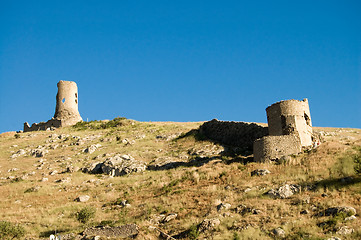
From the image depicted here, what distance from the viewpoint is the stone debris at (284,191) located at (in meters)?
16.5

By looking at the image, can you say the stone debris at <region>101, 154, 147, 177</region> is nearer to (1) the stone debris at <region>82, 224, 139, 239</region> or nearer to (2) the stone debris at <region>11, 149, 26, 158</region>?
(2) the stone debris at <region>11, 149, 26, 158</region>

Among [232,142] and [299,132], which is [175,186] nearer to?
[299,132]

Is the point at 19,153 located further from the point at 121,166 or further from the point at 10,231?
the point at 10,231

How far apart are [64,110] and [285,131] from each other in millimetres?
37937

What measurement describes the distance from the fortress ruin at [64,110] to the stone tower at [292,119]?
35.0 meters

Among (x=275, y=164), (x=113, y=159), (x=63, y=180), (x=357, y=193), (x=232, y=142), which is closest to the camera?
(x=357, y=193)

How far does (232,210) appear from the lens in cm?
1574

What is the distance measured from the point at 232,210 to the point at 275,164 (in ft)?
22.9

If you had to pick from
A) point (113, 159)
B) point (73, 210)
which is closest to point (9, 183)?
point (113, 159)

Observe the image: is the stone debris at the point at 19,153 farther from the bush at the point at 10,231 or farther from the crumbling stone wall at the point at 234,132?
the bush at the point at 10,231

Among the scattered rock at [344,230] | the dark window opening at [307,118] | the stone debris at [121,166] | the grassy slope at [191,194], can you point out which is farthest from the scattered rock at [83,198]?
the dark window opening at [307,118]

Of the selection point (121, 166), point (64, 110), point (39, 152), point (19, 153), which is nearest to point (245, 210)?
point (121, 166)

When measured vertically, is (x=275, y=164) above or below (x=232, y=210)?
above

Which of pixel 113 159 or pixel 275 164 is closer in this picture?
pixel 275 164
